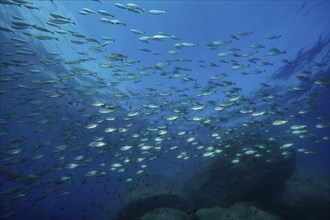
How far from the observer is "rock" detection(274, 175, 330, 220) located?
47.0 feet

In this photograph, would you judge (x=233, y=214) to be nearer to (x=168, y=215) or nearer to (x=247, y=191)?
(x=168, y=215)

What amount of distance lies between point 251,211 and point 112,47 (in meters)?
20.7

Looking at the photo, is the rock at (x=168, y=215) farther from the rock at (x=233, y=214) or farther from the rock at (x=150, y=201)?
the rock at (x=150, y=201)

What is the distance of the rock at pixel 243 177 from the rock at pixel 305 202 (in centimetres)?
87

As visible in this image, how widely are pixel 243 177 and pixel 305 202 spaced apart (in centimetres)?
344

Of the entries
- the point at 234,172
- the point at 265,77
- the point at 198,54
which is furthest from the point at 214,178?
the point at 265,77

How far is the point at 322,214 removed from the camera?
46.9ft

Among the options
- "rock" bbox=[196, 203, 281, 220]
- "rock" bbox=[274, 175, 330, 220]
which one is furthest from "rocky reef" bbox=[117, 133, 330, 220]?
"rock" bbox=[196, 203, 281, 220]

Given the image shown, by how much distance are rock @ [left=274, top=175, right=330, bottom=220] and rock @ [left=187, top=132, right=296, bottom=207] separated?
87cm

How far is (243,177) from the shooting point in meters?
16.1

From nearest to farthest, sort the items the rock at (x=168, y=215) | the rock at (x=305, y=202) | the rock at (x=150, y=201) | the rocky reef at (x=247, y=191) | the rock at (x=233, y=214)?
the rock at (x=233, y=214), the rock at (x=168, y=215), the rock at (x=305, y=202), the rocky reef at (x=247, y=191), the rock at (x=150, y=201)

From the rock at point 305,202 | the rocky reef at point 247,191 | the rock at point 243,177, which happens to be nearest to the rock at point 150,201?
the rocky reef at point 247,191

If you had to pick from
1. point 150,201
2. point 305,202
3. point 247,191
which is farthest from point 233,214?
point 150,201

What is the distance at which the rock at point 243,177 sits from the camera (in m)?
15.8
